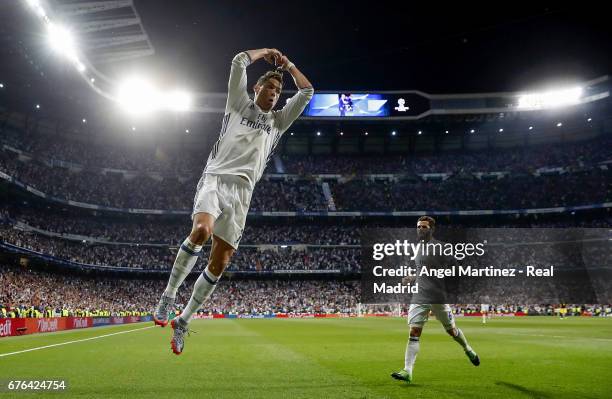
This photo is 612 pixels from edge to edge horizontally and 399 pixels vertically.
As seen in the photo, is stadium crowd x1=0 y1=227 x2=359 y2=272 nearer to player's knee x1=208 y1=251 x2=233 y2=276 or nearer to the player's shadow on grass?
player's knee x1=208 y1=251 x2=233 y2=276

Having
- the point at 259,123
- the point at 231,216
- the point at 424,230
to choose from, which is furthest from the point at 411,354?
the point at 259,123

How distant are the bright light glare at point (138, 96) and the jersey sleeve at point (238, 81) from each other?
180ft

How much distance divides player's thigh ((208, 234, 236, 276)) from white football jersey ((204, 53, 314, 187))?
874mm

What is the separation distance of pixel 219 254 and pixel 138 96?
59.0m

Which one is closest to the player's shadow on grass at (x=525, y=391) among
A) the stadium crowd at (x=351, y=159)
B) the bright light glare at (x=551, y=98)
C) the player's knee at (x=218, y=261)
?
the player's knee at (x=218, y=261)

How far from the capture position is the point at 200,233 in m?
5.75

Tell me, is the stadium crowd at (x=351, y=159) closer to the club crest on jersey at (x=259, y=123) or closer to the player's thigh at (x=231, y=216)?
the club crest on jersey at (x=259, y=123)

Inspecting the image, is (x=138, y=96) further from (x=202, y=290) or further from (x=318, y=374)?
(x=202, y=290)

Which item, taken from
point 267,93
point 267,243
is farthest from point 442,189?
point 267,93

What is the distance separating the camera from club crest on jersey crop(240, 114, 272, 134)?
6619mm

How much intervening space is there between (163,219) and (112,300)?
43.9ft

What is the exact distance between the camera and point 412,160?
247ft

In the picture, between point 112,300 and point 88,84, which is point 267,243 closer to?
point 112,300

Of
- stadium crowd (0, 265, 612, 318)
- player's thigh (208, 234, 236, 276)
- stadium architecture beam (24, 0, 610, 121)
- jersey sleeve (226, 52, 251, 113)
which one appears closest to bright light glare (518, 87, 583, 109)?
stadium architecture beam (24, 0, 610, 121)
